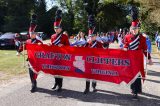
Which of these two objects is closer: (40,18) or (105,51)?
(105,51)

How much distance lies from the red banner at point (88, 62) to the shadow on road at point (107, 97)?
1.67 feet

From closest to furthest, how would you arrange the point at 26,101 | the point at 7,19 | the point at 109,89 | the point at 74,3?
1. the point at 26,101
2. the point at 109,89
3. the point at 7,19
4. the point at 74,3

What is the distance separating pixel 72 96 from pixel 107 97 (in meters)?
1.01

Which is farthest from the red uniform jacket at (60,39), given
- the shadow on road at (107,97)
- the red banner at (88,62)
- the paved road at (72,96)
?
the shadow on road at (107,97)

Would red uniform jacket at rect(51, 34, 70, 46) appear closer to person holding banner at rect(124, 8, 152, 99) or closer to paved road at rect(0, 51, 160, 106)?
paved road at rect(0, 51, 160, 106)

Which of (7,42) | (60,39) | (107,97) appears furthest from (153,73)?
(7,42)

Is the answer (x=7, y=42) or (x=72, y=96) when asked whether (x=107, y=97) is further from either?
(x=7, y=42)

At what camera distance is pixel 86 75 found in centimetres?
1088

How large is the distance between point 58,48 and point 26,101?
6.87 ft

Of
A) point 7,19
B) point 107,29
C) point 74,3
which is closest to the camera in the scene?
point 7,19

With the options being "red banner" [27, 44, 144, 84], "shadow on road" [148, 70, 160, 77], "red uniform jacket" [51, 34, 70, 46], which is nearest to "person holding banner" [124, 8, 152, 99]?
"red banner" [27, 44, 144, 84]

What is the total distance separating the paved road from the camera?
9797 millimetres

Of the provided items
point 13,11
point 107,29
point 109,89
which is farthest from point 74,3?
point 109,89

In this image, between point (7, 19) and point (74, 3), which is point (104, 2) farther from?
point (7, 19)
